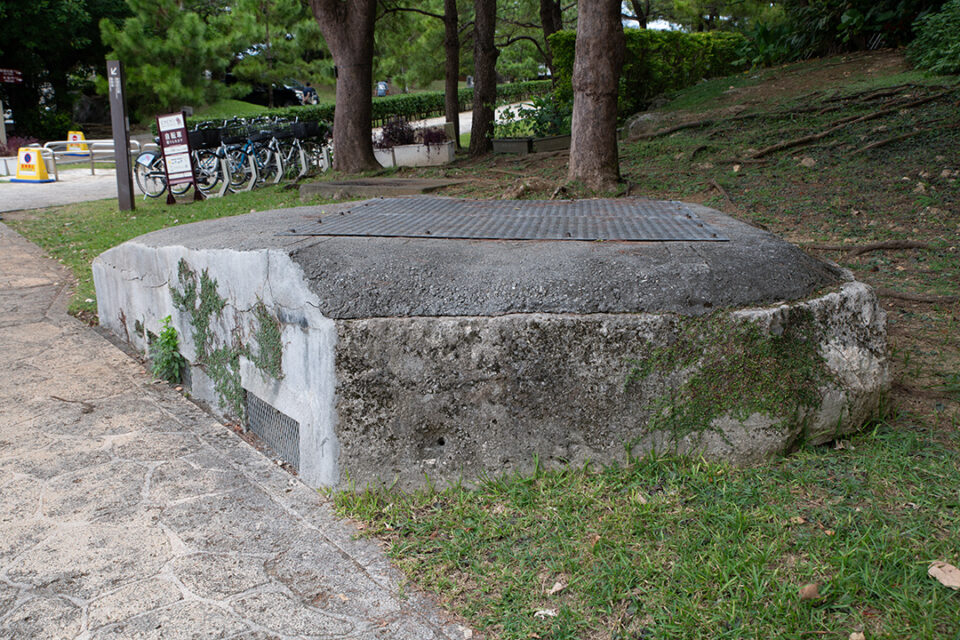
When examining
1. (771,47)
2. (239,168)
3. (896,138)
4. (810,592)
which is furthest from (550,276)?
(771,47)

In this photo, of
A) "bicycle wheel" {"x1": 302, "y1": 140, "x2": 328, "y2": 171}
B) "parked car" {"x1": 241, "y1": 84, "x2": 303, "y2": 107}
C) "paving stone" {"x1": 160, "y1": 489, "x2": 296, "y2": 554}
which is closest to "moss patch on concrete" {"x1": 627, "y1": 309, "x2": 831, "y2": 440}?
"paving stone" {"x1": 160, "y1": 489, "x2": 296, "y2": 554}

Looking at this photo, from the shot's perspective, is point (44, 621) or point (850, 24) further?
point (850, 24)

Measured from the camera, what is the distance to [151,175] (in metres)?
12.2

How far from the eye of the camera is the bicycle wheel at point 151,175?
12.3 m

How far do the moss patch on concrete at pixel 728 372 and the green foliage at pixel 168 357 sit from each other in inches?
110

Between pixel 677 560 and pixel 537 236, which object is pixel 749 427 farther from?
pixel 537 236

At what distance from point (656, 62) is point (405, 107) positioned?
16.9 meters

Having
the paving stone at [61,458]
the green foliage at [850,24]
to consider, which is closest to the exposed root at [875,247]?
the paving stone at [61,458]

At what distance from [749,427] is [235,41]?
94.8 ft

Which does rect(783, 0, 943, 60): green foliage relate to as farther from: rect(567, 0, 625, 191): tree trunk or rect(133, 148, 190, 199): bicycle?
rect(133, 148, 190, 199): bicycle

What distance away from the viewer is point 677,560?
2.41m

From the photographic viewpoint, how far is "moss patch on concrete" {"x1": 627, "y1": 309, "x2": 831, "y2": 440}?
9.27 feet

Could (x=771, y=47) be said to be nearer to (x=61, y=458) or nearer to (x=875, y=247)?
(x=875, y=247)

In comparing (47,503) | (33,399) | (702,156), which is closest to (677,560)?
(47,503)
